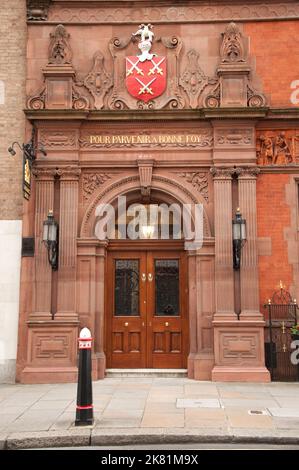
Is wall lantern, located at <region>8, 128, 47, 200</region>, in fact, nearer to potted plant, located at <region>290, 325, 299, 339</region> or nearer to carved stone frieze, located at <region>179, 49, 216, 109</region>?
carved stone frieze, located at <region>179, 49, 216, 109</region>

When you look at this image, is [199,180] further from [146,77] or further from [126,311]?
[126,311]

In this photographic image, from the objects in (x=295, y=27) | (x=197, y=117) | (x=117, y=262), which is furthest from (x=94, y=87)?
(x=295, y=27)

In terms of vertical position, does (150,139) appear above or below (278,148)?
above

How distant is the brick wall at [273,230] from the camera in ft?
38.9

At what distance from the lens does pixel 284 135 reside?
12305mm

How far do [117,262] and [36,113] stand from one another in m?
4.02

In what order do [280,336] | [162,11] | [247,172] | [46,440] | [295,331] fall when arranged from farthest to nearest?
1. [162,11]
2. [247,172]
3. [280,336]
4. [295,331]
5. [46,440]

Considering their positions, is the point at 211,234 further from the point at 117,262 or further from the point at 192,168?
the point at 117,262

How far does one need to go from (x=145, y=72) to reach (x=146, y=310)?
575 centimetres

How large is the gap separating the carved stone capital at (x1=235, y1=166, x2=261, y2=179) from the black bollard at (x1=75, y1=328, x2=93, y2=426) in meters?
6.05

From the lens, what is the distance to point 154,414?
8.16m

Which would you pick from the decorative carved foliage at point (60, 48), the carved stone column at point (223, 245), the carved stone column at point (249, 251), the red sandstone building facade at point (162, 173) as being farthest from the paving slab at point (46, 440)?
the decorative carved foliage at point (60, 48)

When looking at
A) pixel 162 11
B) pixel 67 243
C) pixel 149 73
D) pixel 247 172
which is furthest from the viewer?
pixel 162 11

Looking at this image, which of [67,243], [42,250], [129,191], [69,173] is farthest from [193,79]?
[42,250]
